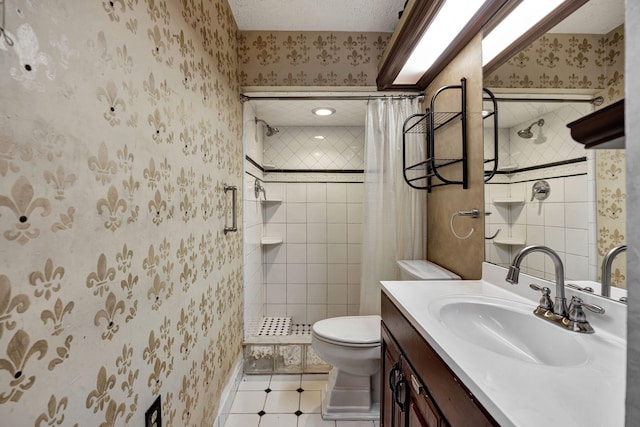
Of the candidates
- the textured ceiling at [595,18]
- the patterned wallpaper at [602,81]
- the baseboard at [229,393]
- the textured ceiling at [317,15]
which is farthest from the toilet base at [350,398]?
the textured ceiling at [317,15]

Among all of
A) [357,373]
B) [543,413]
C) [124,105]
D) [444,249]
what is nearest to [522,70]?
[444,249]

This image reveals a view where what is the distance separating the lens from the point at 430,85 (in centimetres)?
184

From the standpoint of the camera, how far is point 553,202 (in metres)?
0.94

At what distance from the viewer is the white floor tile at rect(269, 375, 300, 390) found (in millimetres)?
1881

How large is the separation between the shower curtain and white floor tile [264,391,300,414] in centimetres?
71

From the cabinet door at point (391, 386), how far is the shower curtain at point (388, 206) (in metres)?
0.68

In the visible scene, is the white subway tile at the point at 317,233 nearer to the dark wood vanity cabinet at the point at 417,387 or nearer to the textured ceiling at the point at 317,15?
the dark wood vanity cabinet at the point at 417,387

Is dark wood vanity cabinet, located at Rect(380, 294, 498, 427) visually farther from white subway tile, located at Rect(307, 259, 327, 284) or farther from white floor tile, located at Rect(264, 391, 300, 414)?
white subway tile, located at Rect(307, 259, 327, 284)

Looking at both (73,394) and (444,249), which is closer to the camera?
(73,394)

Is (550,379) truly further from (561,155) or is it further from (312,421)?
(312,421)

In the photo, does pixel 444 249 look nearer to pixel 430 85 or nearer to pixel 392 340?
pixel 392 340

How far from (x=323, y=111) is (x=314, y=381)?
6.87ft

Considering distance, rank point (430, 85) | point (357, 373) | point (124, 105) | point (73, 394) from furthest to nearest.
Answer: point (430, 85) → point (357, 373) → point (124, 105) → point (73, 394)

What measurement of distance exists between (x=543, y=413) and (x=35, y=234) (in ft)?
3.01
